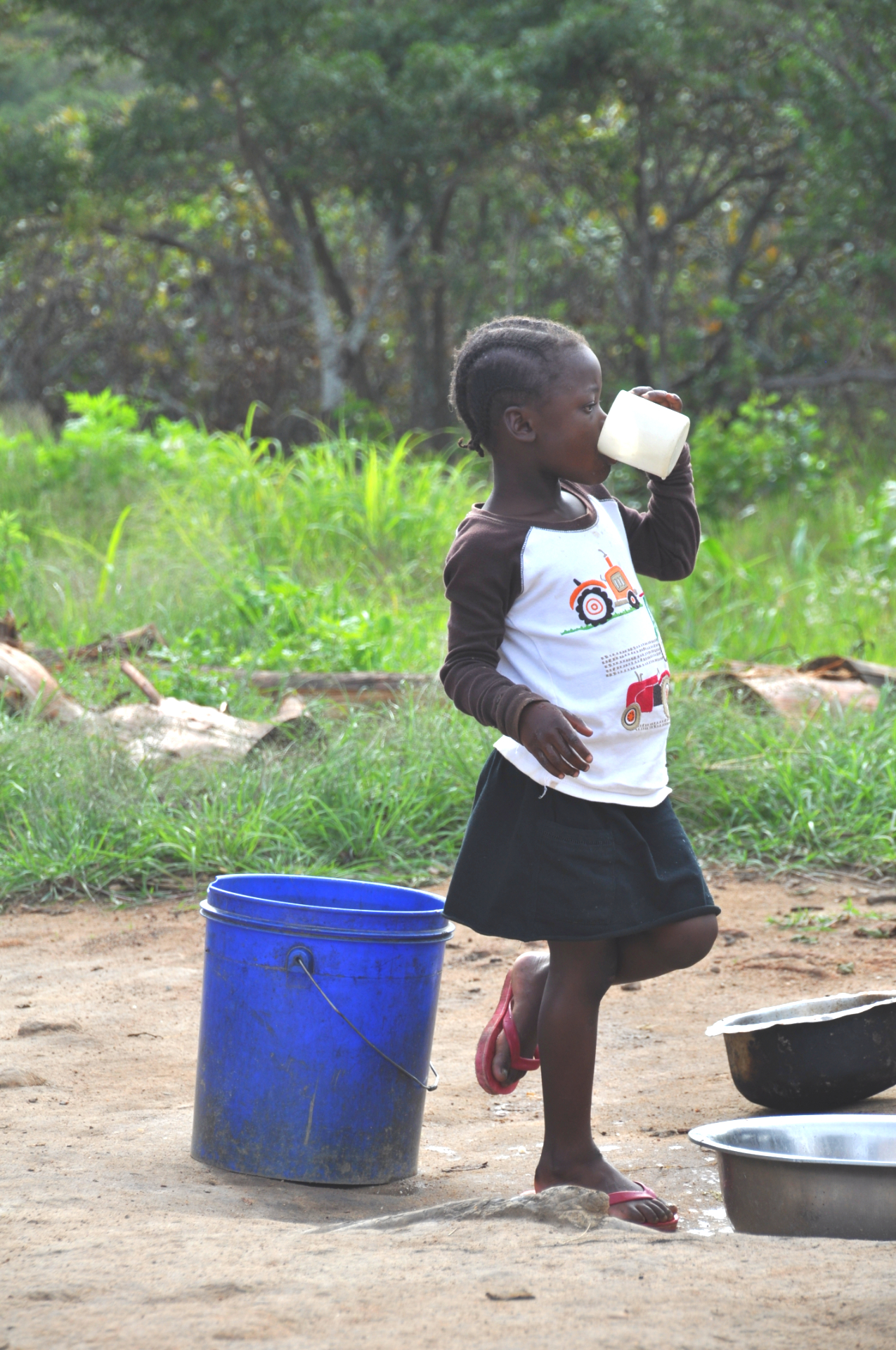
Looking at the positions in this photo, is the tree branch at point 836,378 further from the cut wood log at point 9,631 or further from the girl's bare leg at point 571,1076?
the girl's bare leg at point 571,1076

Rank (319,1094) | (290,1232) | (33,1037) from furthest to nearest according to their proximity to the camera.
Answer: (33,1037) → (319,1094) → (290,1232)

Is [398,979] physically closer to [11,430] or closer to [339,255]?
[11,430]

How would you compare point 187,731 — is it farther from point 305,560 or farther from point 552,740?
point 552,740

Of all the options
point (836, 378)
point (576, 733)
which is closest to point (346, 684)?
point (576, 733)

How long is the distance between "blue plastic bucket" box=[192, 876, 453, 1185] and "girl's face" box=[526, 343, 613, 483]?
83 cm

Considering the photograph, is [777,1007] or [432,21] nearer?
[777,1007]

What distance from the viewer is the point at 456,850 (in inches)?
171

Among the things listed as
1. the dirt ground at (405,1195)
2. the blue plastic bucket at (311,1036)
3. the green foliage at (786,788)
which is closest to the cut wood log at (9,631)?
the dirt ground at (405,1195)

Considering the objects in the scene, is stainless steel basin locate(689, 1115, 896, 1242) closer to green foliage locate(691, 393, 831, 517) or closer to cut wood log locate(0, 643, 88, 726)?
cut wood log locate(0, 643, 88, 726)

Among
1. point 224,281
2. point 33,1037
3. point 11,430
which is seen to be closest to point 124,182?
point 224,281

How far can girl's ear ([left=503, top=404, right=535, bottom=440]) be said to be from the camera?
228 cm

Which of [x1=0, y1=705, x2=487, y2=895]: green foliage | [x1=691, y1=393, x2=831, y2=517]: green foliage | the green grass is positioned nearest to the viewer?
[x1=0, y1=705, x2=487, y2=895]: green foliage

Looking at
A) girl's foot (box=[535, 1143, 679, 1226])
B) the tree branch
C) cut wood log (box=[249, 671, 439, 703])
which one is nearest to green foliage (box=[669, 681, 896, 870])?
cut wood log (box=[249, 671, 439, 703])

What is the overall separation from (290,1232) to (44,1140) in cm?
70
